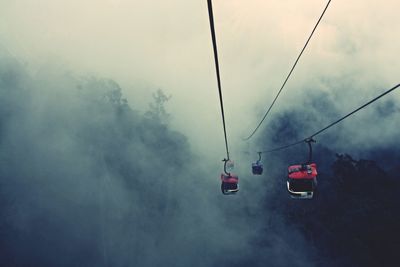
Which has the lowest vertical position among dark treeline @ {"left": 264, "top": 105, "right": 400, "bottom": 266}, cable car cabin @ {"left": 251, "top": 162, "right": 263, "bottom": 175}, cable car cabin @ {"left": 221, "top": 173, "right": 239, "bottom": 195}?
dark treeline @ {"left": 264, "top": 105, "right": 400, "bottom": 266}

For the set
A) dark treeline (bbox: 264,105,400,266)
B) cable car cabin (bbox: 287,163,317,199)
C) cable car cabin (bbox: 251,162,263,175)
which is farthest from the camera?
dark treeline (bbox: 264,105,400,266)

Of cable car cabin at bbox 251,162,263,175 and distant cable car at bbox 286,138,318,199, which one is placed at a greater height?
cable car cabin at bbox 251,162,263,175

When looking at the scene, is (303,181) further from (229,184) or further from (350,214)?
(350,214)

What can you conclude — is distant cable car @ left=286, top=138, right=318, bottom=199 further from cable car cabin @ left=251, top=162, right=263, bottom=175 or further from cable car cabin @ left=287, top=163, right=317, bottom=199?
cable car cabin @ left=251, top=162, right=263, bottom=175

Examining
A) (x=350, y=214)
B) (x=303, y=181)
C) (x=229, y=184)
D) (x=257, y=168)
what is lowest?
(x=350, y=214)

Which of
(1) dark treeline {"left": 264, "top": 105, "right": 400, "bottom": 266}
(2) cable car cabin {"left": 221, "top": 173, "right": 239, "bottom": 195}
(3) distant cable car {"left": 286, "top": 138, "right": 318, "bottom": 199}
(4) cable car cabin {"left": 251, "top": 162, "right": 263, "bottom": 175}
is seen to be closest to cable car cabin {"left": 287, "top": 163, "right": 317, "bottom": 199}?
(3) distant cable car {"left": 286, "top": 138, "right": 318, "bottom": 199}

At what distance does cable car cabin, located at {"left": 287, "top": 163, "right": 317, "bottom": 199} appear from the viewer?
36.7ft

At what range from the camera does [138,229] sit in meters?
58.7

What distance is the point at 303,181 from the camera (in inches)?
443

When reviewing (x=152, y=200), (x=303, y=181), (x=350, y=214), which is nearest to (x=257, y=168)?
(x=303, y=181)

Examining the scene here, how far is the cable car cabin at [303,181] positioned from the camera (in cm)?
1117

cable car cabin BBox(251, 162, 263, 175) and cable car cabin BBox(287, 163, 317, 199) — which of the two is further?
cable car cabin BBox(251, 162, 263, 175)

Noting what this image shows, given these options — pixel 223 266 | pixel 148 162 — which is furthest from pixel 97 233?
pixel 223 266

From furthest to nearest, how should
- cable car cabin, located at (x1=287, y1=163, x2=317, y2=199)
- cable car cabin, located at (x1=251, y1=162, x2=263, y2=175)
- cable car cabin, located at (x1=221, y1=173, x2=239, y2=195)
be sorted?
Result: cable car cabin, located at (x1=251, y1=162, x2=263, y2=175)
cable car cabin, located at (x1=221, y1=173, x2=239, y2=195)
cable car cabin, located at (x1=287, y1=163, x2=317, y2=199)
